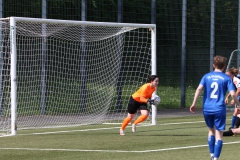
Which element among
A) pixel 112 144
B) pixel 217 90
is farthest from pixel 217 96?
pixel 112 144

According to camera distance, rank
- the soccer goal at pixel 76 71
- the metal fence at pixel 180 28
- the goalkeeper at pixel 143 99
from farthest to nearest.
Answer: the metal fence at pixel 180 28 → the soccer goal at pixel 76 71 → the goalkeeper at pixel 143 99

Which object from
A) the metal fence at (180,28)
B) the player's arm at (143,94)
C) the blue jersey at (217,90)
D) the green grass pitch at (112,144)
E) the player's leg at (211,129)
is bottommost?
the green grass pitch at (112,144)

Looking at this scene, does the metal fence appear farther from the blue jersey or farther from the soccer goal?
the blue jersey

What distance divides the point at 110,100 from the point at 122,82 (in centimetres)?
138

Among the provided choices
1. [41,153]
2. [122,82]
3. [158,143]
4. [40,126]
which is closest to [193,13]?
[122,82]

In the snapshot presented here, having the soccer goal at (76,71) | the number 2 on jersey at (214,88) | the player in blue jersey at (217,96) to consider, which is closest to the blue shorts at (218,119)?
the player in blue jersey at (217,96)

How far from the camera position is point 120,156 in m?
11.4

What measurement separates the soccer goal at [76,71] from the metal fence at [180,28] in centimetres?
249

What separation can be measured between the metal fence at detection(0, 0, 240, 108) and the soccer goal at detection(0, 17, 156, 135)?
2.49 m

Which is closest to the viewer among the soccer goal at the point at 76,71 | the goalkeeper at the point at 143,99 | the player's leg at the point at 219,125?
the player's leg at the point at 219,125

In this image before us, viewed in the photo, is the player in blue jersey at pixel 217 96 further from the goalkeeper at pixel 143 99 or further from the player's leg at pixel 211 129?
the goalkeeper at pixel 143 99

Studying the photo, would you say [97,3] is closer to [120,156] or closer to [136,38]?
[136,38]

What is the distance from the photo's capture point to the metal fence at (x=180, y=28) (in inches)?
922

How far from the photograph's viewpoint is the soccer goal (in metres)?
18.2
